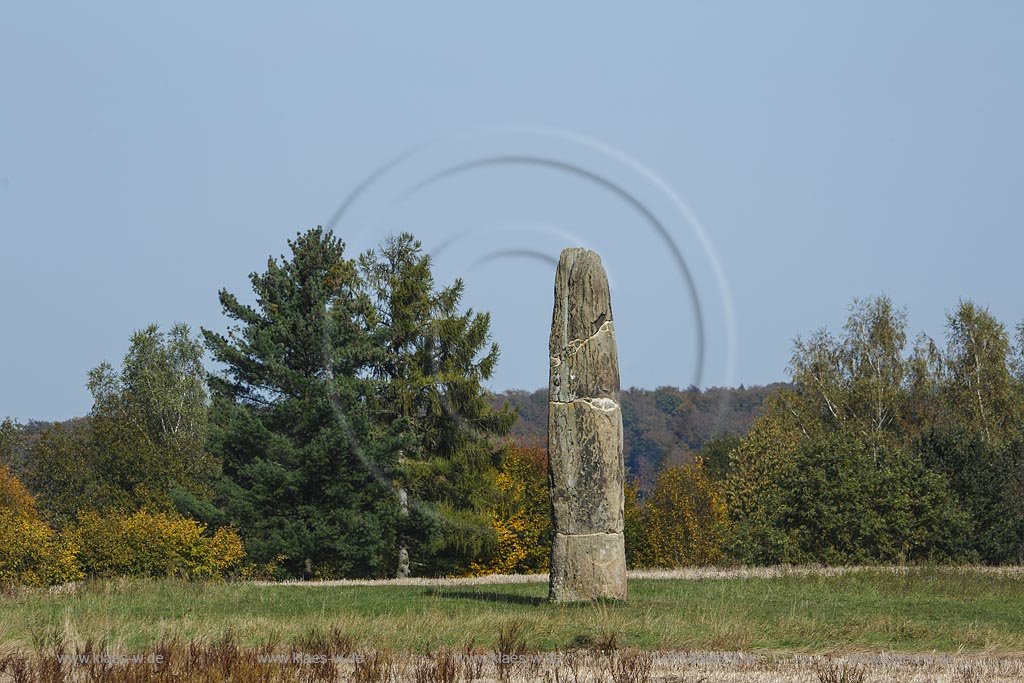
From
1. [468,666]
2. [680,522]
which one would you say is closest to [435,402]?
[680,522]

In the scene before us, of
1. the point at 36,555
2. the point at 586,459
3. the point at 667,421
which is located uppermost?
the point at 667,421

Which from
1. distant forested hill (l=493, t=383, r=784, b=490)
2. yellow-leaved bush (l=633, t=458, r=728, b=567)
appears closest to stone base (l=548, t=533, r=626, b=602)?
yellow-leaved bush (l=633, t=458, r=728, b=567)

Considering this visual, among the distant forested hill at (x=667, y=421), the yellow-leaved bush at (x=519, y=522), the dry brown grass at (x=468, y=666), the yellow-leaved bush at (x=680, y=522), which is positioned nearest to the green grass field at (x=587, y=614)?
the dry brown grass at (x=468, y=666)

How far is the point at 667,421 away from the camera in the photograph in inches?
4018

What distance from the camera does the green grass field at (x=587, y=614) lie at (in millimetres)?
15398

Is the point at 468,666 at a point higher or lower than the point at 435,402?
lower

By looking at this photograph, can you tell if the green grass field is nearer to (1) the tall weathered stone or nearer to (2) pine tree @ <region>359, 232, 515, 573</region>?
(1) the tall weathered stone

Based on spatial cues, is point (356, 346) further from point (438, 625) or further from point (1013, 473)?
point (438, 625)

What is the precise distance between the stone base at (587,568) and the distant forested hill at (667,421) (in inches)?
2388

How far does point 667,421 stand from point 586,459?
8274 centimetres

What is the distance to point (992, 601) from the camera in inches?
850

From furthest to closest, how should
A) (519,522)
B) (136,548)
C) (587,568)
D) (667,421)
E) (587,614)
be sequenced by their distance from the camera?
→ (667,421), (519,522), (136,548), (587,568), (587,614)

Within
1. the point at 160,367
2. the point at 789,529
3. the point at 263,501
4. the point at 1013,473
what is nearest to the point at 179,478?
the point at 263,501

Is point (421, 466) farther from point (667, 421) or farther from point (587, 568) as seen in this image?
point (667, 421)
